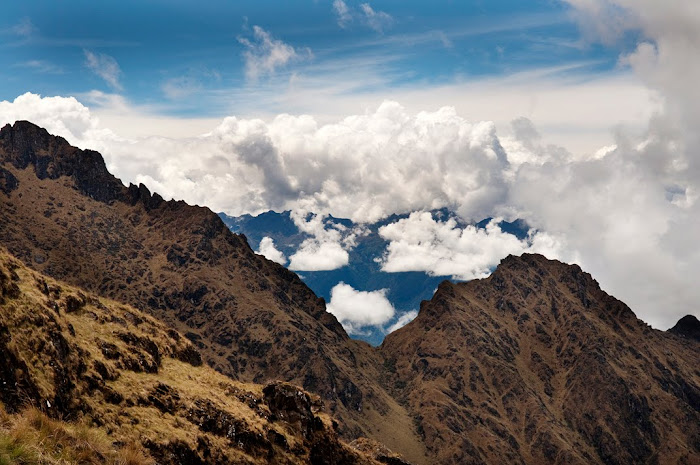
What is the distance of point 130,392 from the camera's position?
1972 inches

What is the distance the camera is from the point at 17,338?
132 feet

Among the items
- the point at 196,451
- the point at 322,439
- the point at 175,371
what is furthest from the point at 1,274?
the point at 322,439

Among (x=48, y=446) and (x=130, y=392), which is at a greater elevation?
(x=48, y=446)

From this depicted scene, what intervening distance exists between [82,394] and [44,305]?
8.63 metres

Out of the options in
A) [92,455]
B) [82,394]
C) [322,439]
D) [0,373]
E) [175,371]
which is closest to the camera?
[92,455]

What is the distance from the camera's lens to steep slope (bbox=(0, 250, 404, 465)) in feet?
123

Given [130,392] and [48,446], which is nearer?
[48,446]

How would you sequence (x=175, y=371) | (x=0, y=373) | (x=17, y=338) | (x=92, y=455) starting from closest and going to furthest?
(x=92, y=455)
(x=0, y=373)
(x=17, y=338)
(x=175, y=371)

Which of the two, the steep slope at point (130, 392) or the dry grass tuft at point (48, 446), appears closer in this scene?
the dry grass tuft at point (48, 446)

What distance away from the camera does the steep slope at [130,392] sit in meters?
37.6

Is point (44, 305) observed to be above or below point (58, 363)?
above

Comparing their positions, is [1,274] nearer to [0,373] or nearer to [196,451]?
[0,373]

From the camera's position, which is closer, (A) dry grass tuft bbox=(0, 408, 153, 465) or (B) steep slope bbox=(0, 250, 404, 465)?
(A) dry grass tuft bbox=(0, 408, 153, 465)

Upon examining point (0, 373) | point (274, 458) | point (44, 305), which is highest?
point (44, 305)
